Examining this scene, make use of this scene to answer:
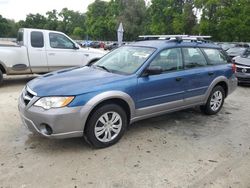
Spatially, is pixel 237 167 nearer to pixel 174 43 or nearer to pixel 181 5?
pixel 174 43

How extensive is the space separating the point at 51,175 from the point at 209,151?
234 cm

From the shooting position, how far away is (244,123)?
5730 mm

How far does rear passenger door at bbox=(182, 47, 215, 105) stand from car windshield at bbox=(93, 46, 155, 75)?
84 cm

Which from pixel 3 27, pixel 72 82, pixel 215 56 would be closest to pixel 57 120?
pixel 72 82

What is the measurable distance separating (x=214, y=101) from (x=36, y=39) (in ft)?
19.0

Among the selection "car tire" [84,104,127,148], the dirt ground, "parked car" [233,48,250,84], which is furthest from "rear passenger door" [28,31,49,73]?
"parked car" [233,48,250,84]

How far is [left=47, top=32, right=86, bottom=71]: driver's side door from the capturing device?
917 centimetres

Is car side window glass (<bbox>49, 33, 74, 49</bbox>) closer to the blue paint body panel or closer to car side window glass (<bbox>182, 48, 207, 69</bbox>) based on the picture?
the blue paint body panel

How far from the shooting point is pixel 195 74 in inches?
212

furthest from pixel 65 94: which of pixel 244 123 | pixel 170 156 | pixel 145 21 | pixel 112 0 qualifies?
pixel 112 0

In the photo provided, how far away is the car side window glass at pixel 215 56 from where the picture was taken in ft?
19.3

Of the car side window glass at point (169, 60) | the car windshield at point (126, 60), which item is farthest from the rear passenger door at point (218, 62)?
the car windshield at point (126, 60)

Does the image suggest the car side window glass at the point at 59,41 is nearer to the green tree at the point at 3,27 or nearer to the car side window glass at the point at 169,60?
the car side window glass at the point at 169,60

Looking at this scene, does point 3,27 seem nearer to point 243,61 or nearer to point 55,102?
point 243,61
